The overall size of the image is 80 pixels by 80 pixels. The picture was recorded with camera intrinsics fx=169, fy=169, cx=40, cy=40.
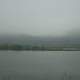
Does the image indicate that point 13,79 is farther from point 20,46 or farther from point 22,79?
point 20,46

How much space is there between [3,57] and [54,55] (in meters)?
2.50

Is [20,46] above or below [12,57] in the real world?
above

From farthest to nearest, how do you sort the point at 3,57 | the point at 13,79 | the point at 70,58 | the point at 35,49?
the point at 70,58 < the point at 3,57 < the point at 35,49 < the point at 13,79

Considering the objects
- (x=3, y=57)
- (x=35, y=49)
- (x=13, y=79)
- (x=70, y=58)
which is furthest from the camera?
(x=70, y=58)

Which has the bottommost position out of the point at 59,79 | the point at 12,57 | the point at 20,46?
the point at 59,79

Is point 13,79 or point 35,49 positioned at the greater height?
point 35,49

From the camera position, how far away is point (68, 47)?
6648 millimetres

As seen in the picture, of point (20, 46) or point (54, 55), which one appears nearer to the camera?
point (20, 46)

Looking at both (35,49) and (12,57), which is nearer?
(35,49)

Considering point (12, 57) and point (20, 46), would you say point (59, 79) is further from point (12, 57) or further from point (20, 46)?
point (12, 57)

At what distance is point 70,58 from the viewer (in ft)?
25.5

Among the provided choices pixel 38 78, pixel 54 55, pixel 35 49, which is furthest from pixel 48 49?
pixel 38 78

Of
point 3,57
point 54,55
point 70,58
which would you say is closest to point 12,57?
point 3,57

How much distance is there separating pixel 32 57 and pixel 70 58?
1750 mm
